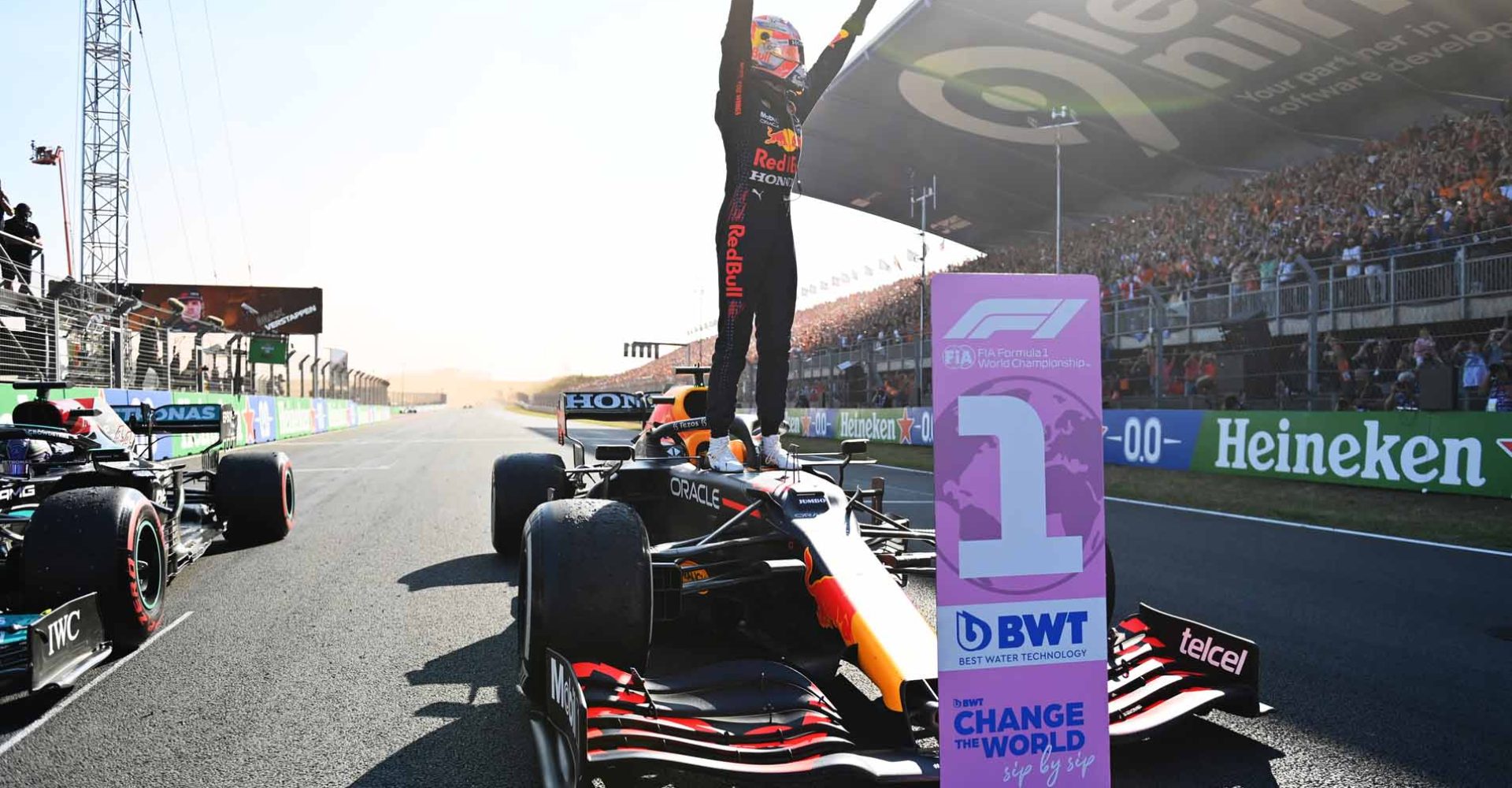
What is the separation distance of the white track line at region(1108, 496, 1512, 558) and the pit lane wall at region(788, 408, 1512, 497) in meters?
1.17

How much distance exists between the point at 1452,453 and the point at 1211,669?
8562 millimetres

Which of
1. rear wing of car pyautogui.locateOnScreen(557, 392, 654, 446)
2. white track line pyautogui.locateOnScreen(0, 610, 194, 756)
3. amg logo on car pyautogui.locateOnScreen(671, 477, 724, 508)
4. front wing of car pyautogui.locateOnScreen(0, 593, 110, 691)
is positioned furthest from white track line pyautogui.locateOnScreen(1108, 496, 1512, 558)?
front wing of car pyautogui.locateOnScreen(0, 593, 110, 691)

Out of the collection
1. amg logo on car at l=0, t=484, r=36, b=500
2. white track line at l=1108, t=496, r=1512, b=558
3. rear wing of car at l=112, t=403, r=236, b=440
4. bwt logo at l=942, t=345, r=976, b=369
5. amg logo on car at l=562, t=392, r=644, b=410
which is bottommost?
white track line at l=1108, t=496, r=1512, b=558

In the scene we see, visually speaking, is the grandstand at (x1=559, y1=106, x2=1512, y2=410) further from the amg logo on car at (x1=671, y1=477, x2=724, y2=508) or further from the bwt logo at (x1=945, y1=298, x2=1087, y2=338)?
the bwt logo at (x1=945, y1=298, x2=1087, y2=338)

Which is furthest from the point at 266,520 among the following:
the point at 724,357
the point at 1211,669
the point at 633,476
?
the point at 1211,669

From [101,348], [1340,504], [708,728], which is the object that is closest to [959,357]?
[708,728]

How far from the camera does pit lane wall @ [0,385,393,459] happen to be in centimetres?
1338

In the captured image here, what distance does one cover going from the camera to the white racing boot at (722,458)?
4156 millimetres

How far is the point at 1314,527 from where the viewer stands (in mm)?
8422

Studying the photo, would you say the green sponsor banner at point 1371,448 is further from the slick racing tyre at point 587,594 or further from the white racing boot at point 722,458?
the slick racing tyre at point 587,594

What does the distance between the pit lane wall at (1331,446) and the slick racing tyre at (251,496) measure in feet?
17.7

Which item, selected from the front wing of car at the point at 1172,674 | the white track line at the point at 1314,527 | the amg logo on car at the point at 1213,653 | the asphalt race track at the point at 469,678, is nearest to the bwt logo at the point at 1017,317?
the front wing of car at the point at 1172,674

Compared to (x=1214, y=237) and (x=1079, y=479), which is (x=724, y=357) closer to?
(x=1079, y=479)

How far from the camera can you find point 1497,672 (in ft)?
12.9
